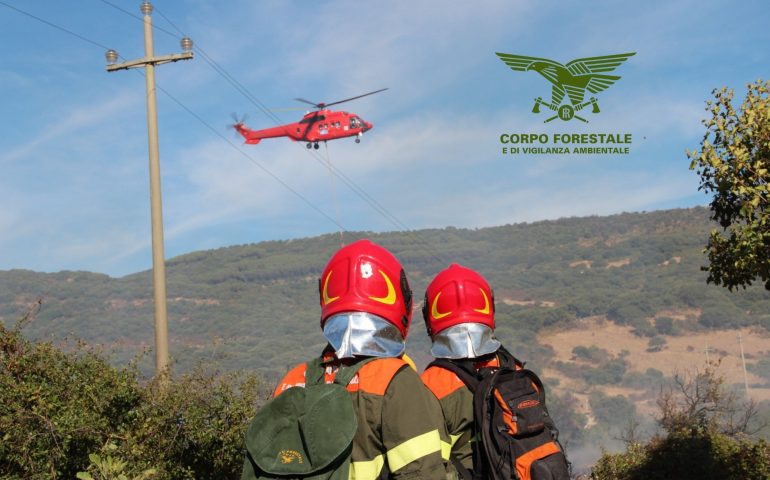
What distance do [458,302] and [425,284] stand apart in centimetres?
10786

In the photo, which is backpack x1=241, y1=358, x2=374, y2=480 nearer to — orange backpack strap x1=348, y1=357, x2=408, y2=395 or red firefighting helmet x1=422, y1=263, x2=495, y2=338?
orange backpack strap x1=348, y1=357, x2=408, y2=395

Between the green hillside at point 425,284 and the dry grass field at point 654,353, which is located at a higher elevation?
the green hillside at point 425,284

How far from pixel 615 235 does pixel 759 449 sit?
125 m

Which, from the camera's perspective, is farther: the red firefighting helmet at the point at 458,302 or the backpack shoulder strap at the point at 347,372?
the red firefighting helmet at the point at 458,302

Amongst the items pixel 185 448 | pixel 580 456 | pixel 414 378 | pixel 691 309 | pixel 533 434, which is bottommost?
pixel 580 456

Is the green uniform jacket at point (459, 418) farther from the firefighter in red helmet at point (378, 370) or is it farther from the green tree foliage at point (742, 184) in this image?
the green tree foliage at point (742, 184)

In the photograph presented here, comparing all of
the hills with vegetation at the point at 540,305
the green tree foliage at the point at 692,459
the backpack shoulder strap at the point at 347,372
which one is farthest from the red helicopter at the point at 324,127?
the backpack shoulder strap at the point at 347,372

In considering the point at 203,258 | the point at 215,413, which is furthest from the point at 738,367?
the point at 203,258

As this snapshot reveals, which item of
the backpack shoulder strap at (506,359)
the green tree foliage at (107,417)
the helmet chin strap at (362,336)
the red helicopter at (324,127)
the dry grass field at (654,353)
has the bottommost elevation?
the dry grass field at (654,353)

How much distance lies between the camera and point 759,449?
1388cm

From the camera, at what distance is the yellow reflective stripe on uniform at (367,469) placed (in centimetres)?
371

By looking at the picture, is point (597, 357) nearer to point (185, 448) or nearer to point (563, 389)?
point (563, 389)

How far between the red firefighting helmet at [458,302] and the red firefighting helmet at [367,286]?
1.71 meters

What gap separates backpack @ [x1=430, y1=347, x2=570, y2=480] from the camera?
15.7ft
